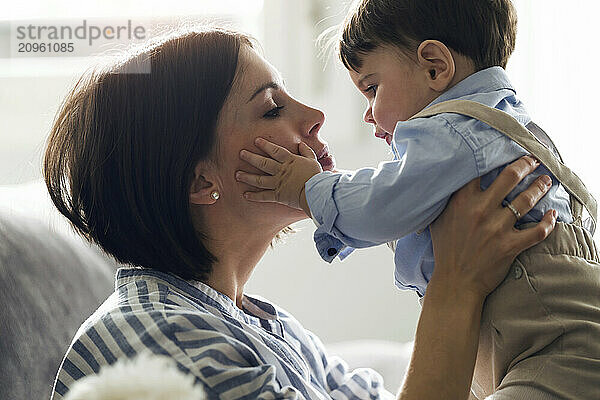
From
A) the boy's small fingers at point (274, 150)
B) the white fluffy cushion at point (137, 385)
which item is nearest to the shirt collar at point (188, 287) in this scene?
the boy's small fingers at point (274, 150)

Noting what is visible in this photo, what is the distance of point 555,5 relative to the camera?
102 inches

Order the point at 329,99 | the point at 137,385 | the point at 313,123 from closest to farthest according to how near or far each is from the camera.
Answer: the point at 137,385, the point at 313,123, the point at 329,99

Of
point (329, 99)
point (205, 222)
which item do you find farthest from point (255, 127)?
point (329, 99)

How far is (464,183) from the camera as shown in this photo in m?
1.09

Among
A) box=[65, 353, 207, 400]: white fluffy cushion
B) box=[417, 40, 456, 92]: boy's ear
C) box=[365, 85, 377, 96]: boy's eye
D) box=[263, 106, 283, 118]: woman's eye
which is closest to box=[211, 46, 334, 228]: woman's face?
box=[263, 106, 283, 118]: woman's eye

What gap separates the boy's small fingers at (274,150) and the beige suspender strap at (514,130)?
0.23 meters

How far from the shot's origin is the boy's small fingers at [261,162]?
3.97 feet

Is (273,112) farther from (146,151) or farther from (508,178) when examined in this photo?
(508,178)

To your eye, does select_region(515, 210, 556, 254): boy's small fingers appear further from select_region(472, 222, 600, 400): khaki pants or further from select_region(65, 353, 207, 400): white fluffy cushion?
select_region(65, 353, 207, 400): white fluffy cushion

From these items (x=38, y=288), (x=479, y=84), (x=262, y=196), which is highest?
(x=479, y=84)

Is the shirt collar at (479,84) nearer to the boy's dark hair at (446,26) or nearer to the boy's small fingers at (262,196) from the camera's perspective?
the boy's dark hair at (446,26)

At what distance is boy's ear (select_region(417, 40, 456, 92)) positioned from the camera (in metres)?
1.21

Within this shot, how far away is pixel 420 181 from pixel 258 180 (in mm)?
292

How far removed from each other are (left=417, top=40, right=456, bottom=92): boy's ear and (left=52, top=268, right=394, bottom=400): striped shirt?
0.52 meters
